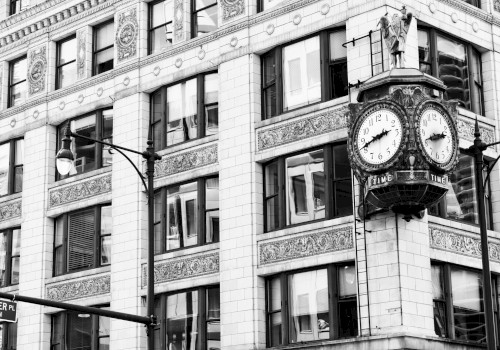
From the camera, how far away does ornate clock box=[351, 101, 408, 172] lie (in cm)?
2869

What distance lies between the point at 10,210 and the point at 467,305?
18.8 metres

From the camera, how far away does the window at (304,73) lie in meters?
32.5

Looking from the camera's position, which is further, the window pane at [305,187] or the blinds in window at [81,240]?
the blinds in window at [81,240]

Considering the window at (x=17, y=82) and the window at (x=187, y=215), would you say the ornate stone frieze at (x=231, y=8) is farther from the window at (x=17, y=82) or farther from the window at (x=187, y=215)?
the window at (x=17, y=82)

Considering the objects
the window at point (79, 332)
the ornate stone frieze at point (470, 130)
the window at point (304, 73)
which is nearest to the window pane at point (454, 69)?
the ornate stone frieze at point (470, 130)

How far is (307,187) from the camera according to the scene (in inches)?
1270

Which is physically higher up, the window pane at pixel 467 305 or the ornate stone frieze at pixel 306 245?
the ornate stone frieze at pixel 306 245

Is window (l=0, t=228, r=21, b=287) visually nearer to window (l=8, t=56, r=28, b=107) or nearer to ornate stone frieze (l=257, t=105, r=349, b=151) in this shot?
window (l=8, t=56, r=28, b=107)

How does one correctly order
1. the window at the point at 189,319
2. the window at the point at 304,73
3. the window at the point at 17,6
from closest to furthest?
the window at the point at 304,73
the window at the point at 189,319
the window at the point at 17,6

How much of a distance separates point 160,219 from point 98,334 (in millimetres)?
4692

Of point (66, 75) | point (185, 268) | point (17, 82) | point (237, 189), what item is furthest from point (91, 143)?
point (237, 189)

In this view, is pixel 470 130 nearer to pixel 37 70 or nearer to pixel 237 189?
pixel 237 189

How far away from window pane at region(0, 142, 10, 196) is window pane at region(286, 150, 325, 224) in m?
14.4

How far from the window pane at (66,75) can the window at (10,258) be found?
5841 millimetres
